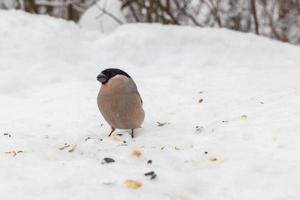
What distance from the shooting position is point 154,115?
202 inches

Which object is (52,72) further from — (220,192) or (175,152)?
(220,192)

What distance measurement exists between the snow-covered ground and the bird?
0.17 m

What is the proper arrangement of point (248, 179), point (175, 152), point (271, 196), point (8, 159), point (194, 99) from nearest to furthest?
point (271, 196) < point (248, 179) < point (8, 159) < point (175, 152) < point (194, 99)

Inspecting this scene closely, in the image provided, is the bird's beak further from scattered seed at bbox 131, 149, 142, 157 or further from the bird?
scattered seed at bbox 131, 149, 142, 157

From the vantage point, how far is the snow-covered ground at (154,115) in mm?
3234

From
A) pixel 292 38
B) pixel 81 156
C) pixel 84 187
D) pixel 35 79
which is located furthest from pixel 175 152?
pixel 292 38

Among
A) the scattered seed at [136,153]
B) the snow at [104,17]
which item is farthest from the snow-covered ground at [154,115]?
the snow at [104,17]

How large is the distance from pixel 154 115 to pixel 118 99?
0.87 metres

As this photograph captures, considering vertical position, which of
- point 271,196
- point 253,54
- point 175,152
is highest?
point 271,196

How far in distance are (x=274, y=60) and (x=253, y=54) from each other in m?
0.29

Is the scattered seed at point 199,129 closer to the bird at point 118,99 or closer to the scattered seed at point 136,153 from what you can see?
the bird at point 118,99

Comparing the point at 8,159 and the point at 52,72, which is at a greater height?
the point at 8,159

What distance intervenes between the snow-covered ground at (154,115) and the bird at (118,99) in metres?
0.17

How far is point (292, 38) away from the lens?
940 cm
